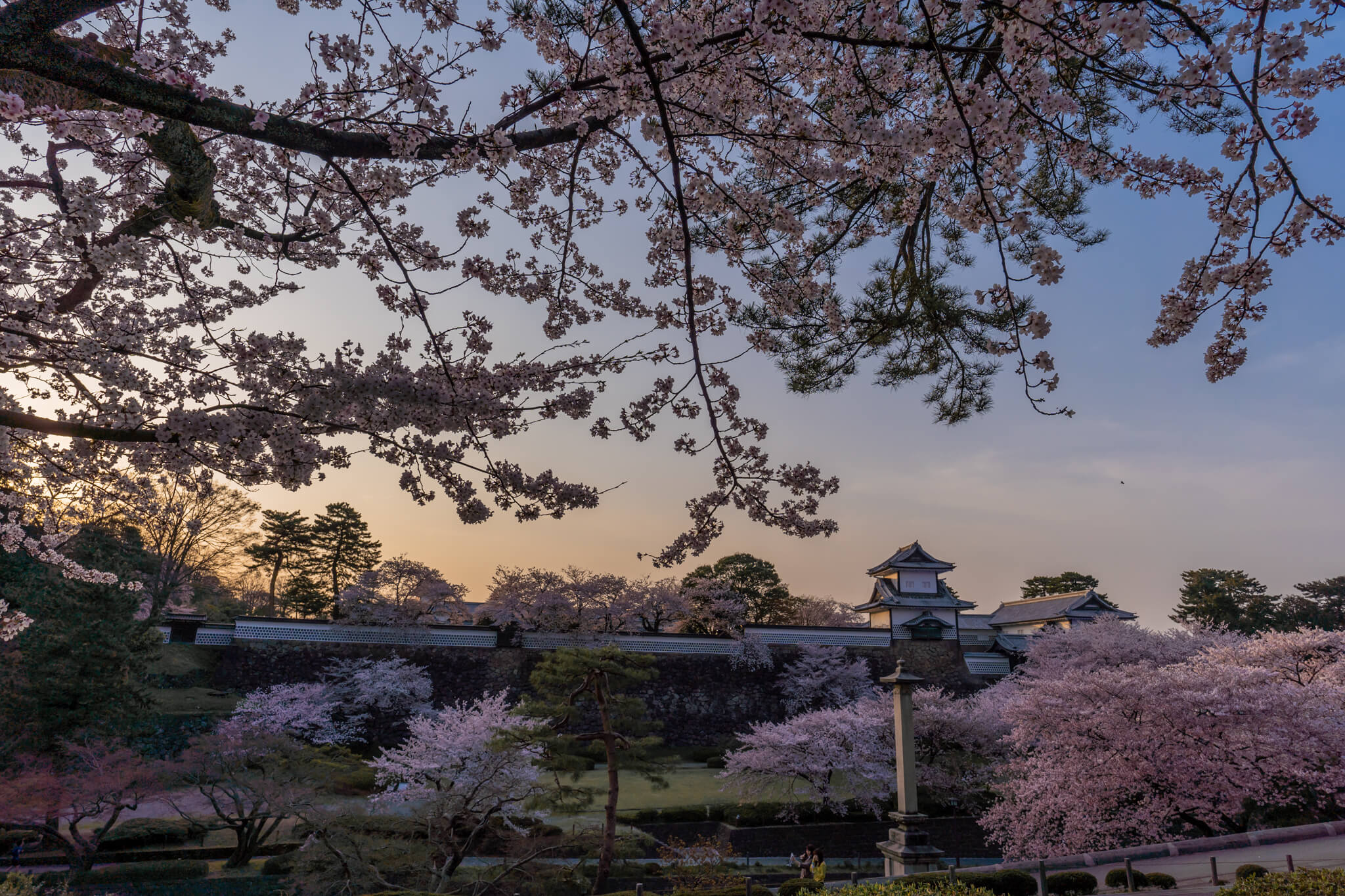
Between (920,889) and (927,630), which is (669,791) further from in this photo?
(927,630)

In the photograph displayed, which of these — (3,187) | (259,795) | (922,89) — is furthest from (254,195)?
(259,795)

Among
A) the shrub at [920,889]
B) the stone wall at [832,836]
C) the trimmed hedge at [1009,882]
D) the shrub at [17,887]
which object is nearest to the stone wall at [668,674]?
the stone wall at [832,836]

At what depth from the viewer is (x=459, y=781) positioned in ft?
35.4

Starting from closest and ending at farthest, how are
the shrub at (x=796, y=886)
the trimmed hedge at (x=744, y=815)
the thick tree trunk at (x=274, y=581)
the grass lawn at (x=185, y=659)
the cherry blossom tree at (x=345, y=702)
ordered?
the shrub at (x=796, y=886), the trimmed hedge at (x=744, y=815), the cherry blossom tree at (x=345, y=702), the grass lawn at (x=185, y=659), the thick tree trunk at (x=274, y=581)

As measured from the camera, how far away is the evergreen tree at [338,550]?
1187 inches

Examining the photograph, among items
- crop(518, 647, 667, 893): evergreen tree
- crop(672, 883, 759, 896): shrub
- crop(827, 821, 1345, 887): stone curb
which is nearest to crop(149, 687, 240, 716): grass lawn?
crop(518, 647, 667, 893): evergreen tree

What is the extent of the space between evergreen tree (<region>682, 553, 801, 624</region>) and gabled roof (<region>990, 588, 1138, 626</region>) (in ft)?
35.5

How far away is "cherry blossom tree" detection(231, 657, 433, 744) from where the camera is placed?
17.1 metres

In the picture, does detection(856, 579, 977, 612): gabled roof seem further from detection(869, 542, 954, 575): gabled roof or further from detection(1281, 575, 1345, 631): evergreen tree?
detection(1281, 575, 1345, 631): evergreen tree

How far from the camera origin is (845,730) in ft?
50.8

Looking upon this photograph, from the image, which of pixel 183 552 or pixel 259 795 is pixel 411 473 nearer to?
pixel 259 795

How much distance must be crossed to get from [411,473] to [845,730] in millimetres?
14405

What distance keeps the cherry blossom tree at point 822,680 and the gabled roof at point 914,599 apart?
20.0 feet

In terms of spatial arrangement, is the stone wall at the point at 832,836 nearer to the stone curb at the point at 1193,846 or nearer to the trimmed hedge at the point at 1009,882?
the stone curb at the point at 1193,846
